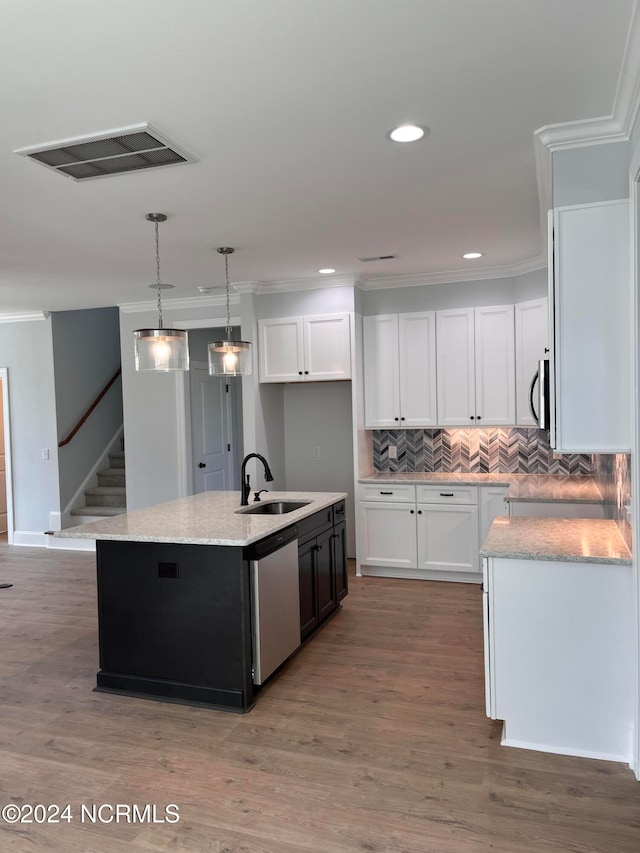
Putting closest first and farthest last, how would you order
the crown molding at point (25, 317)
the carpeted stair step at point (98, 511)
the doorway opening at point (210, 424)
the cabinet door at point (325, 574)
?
the cabinet door at point (325, 574) < the doorway opening at point (210, 424) < the crown molding at point (25, 317) < the carpeted stair step at point (98, 511)

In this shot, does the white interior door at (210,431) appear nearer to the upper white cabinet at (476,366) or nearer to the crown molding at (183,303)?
the crown molding at (183,303)

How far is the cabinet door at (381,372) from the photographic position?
19.0ft

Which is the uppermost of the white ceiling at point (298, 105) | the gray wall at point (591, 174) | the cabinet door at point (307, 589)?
the white ceiling at point (298, 105)

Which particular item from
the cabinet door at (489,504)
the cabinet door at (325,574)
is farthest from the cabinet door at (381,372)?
the cabinet door at (325,574)

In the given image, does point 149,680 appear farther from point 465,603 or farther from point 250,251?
point 250,251

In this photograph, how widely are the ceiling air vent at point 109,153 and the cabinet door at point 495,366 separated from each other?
3350mm

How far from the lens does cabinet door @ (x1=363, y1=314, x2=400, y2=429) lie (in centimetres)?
578

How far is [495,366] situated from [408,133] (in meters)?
3.09

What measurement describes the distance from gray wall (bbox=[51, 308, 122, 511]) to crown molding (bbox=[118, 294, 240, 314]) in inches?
44.3

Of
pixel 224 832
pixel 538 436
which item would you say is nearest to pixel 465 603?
pixel 538 436

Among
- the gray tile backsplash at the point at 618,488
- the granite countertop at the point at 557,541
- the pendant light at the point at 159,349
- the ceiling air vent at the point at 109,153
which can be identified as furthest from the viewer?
the pendant light at the point at 159,349

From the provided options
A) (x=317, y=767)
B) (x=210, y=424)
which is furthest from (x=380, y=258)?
(x=317, y=767)

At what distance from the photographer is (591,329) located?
2648 mm

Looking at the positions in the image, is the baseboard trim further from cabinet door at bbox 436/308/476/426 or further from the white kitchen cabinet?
the white kitchen cabinet
